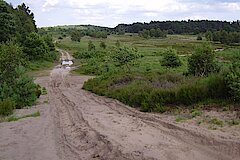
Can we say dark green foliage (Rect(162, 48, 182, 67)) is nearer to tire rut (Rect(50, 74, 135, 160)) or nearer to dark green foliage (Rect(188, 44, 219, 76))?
dark green foliage (Rect(188, 44, 219, 76))

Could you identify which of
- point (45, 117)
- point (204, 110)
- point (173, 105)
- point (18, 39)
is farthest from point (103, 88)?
point (18, 39)

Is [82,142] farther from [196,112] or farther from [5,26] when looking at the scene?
[5,26]

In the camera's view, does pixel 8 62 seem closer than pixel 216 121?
No

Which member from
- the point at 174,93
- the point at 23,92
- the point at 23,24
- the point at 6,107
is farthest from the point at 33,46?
the point at 174,93

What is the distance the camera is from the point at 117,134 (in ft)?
34.0

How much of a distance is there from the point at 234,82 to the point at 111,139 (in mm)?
5366

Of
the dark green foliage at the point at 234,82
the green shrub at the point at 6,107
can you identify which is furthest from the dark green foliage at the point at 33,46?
the dark green foliage at the point at 234,82

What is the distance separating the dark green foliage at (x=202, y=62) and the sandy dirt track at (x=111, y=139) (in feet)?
32.0

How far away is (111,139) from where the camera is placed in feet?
32.1

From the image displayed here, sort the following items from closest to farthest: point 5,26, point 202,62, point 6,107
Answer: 1. point 6,107
2. point 202,62
3. point 5,26

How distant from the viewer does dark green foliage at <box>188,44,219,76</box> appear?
891 inches

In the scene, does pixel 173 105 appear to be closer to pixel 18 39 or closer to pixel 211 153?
pixel 211 153

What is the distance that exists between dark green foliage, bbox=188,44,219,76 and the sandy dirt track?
976 centimetres

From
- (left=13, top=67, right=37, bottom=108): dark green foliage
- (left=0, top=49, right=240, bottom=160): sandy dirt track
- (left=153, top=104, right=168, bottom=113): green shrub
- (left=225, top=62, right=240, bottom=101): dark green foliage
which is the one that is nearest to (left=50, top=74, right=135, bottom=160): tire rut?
(left=0, top=49, right=240, bottom=160): sandy dirt track
